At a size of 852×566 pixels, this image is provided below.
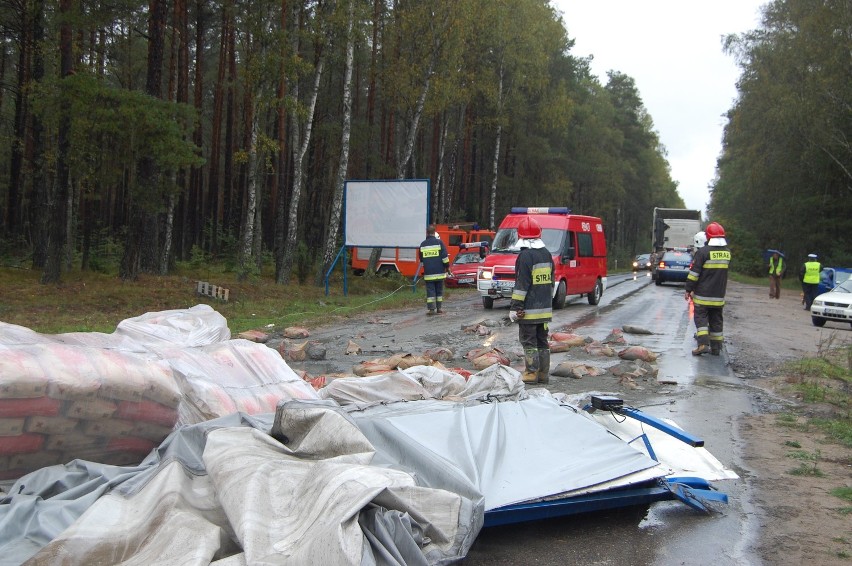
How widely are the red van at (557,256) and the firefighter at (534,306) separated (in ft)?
28.5

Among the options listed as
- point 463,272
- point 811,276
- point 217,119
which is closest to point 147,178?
point 463,272

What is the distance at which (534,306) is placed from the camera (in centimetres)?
965

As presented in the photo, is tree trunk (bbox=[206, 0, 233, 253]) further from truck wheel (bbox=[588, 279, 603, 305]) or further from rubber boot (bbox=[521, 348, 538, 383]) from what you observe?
rubber boot (bbox=[521, 348, 538, 383])

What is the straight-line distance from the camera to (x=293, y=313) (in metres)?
17.6

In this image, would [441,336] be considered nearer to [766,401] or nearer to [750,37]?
[766,401]

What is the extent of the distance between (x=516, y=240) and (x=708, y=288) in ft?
24.9

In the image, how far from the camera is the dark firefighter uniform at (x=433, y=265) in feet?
59.1

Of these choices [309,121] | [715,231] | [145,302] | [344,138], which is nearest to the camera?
[715,231]

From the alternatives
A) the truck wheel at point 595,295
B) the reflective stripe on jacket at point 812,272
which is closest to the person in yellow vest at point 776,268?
the reflective stripe on jacket at point 812,272

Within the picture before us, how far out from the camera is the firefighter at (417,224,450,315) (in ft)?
59.1

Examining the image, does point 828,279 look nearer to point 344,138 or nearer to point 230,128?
point 344,138

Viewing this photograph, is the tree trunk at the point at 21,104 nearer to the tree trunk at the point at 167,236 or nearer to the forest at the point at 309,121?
the forest at the point at 309,121

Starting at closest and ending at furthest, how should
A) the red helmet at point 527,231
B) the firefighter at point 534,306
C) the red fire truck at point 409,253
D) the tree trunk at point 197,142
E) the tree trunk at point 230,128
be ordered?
the firefighter at point 534,306 < the red helmet at point 527,231 < the tree trunk at point 197,142 < the red fire truck at point 409,253 < the tree trunk at point 230,128

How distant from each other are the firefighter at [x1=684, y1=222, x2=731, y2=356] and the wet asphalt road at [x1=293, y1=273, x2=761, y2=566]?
1.34 ft
